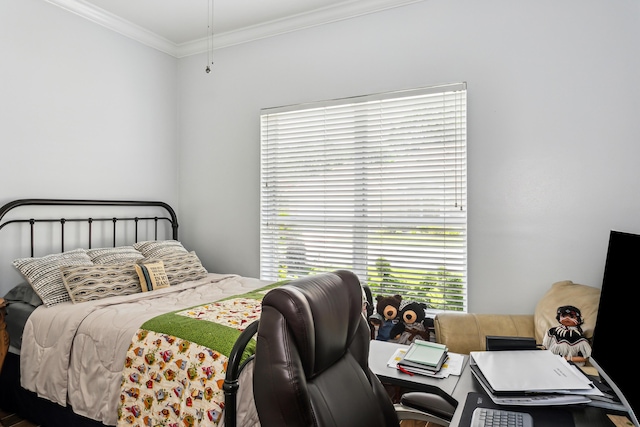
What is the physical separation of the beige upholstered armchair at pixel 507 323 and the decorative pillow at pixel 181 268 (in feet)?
6.19

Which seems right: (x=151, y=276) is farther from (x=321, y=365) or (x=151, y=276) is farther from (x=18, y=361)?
(x=321, y=365)

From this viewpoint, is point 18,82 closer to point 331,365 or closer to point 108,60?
point 108,60

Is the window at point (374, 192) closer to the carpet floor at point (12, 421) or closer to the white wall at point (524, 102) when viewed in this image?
the white wall at point (524, 102)

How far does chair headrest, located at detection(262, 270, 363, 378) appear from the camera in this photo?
1.00 m

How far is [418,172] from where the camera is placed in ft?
9.41

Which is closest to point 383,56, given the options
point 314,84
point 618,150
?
point 314,84

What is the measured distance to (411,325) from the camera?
2.59 m

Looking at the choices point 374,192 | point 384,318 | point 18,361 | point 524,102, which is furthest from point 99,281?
point 524,102

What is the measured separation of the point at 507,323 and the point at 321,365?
68.2 inches

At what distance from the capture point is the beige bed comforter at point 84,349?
2035 millimetres

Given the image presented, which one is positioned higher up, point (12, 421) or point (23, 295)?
point (23, 295)

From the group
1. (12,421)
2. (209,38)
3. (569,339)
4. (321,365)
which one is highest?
(209,38)

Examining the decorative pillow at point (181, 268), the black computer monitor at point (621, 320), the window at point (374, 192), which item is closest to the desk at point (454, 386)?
the black computer monitor at point (621, 320)

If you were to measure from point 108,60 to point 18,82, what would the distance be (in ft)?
2.55
